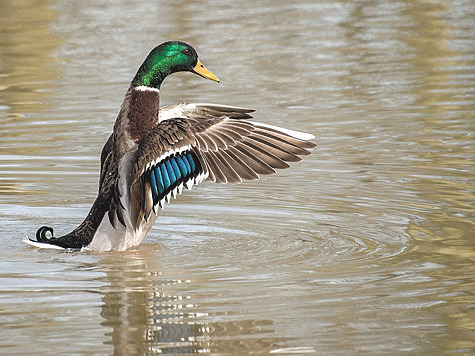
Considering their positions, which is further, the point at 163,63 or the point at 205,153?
the point at 163,63

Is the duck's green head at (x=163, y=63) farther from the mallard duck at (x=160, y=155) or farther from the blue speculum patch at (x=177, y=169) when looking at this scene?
the blue speculum patch at (x=177, y=169)

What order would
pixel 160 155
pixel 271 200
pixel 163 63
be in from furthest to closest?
pixel 271 200
pixel 163 63
pixel 160 155

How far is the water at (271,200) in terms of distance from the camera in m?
6.52

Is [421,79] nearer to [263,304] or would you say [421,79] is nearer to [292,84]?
[292,84]

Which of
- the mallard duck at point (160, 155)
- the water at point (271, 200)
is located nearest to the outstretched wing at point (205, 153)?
the mallard duck at point (160, 155)

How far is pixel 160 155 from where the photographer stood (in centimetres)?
786

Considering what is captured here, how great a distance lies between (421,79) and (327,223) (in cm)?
581

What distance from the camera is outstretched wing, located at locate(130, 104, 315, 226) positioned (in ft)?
25.6

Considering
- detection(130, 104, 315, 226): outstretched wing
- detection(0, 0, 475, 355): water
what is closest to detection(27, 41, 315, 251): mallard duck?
detection(130, 104, 315, 226): outstretched wing

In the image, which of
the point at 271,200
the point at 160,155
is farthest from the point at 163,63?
the point at 271,200

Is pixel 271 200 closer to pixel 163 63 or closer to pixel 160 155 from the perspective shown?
pixel 163 63

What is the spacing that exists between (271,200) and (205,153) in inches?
74.8

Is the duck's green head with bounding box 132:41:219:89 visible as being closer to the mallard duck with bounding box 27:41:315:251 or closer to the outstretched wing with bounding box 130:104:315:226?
the mallard duck with bounding box 27:41:315:251

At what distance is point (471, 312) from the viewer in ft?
21.7
